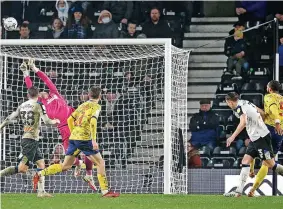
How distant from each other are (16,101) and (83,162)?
2.11m

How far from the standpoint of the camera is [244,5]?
2930 cm

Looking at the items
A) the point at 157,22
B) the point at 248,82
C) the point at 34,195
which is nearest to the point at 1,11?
the point at 157,22

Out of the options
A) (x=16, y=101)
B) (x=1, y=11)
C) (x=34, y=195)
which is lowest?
(x=34, y=195)

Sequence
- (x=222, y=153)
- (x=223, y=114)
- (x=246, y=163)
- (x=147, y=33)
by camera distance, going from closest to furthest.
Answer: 1. (x=246, y=163)
2. (x=222, y=153)
3. (x=223, y=114)
4. (x=147, y=33)

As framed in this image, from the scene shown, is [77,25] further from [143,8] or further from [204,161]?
[204,161]

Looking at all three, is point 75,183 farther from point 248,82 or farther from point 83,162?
point 248,82

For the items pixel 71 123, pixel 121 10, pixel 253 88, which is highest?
pixel 121 10

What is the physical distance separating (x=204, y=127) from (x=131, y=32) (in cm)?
271

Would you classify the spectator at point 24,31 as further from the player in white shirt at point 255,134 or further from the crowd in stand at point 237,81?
the player in white shirt at point 255,134

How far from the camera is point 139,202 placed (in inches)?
800

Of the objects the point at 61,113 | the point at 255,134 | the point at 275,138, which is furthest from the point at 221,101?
the point at 255,134

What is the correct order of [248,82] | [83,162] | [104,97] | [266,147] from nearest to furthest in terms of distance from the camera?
[266,147], [83,162], [104,97], [248,82]

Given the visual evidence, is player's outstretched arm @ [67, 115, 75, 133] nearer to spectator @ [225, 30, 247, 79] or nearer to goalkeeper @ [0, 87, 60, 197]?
goalkeeper @ [0, 87, 60, 197]

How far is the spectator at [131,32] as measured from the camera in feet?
90.7
